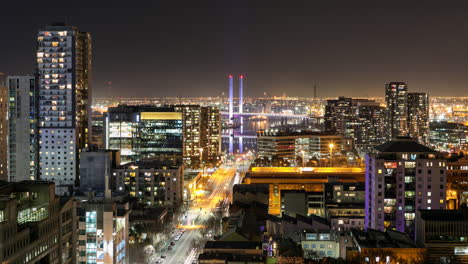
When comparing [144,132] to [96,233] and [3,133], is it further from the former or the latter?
[96,233]

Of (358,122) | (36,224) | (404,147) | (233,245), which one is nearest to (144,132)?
(404,147)

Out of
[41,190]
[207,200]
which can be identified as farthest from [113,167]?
[41,190]

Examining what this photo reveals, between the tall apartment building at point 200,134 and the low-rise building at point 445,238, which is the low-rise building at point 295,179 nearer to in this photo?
the low-rise building at point 445,238

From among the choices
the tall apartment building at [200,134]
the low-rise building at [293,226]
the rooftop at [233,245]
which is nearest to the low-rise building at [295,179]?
the low-rise building at [293,226]

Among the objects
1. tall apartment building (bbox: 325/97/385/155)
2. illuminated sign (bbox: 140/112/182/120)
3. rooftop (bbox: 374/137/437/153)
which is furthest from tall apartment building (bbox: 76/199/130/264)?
tall apartment building (bbox: 325/97/385/155)

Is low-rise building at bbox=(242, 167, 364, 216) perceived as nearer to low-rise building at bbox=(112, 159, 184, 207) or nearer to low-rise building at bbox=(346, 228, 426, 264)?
low-rise building at bbox=(112, 159, 184, 207)

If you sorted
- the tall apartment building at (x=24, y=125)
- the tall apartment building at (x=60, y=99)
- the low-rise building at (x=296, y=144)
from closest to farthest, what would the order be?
the tall apartment building at (x=60, y=99) → the tall apartment building at (x=24, y=125) → the low-rise building at (x=296, y=144)
